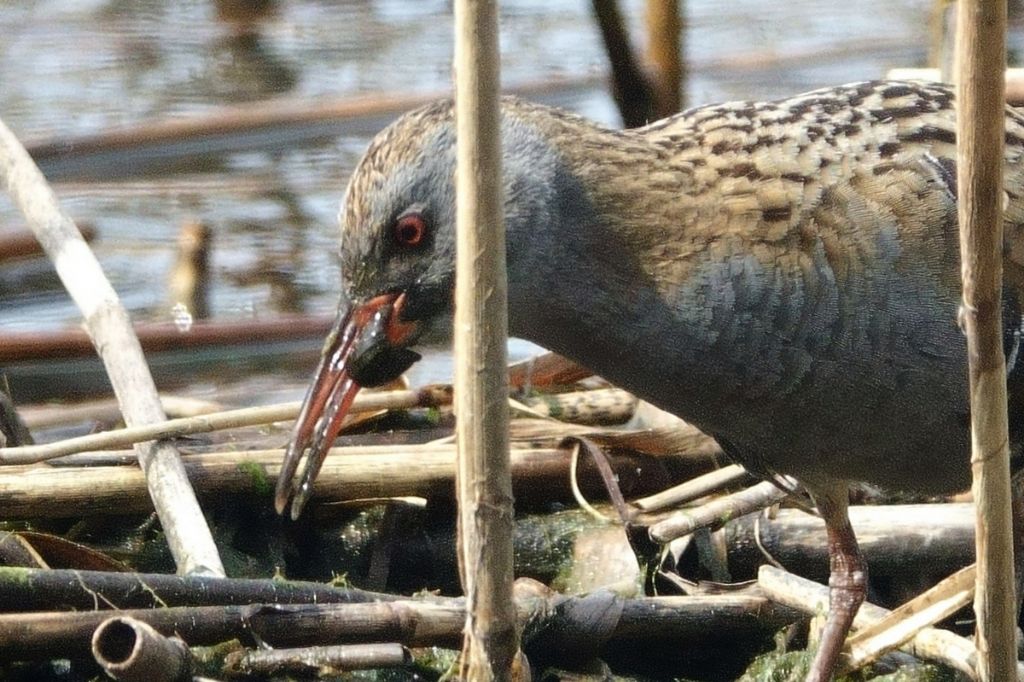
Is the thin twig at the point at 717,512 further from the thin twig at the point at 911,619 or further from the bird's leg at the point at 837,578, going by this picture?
the thin twig at the point at 911,619

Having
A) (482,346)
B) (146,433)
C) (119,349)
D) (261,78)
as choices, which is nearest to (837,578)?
(482,346)

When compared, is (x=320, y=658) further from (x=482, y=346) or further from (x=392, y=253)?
(x=482, y=346)

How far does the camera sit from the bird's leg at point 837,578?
167 inches

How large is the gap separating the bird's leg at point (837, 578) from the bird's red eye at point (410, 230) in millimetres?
1260

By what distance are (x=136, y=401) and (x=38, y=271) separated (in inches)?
128

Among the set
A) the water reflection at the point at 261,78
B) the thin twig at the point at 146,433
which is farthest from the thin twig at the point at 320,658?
the water reflection at the point at 261,78

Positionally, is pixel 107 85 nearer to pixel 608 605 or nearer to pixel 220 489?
pixel 220 489

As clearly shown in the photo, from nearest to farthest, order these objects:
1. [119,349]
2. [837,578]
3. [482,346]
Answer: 1. [482,346]
2. [837,578]
3. [119,349]

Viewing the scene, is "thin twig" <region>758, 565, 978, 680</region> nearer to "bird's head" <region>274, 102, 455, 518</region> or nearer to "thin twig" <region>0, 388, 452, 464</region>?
"bird's head" <region>274, 102, 455, 518</region>

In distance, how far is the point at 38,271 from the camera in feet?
25.6

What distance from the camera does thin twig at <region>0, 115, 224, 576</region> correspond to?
4309 millimetres

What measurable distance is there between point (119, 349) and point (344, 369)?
1157mm

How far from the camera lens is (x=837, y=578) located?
4414mm

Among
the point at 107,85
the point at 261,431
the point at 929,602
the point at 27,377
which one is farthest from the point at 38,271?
the point at 929,602
